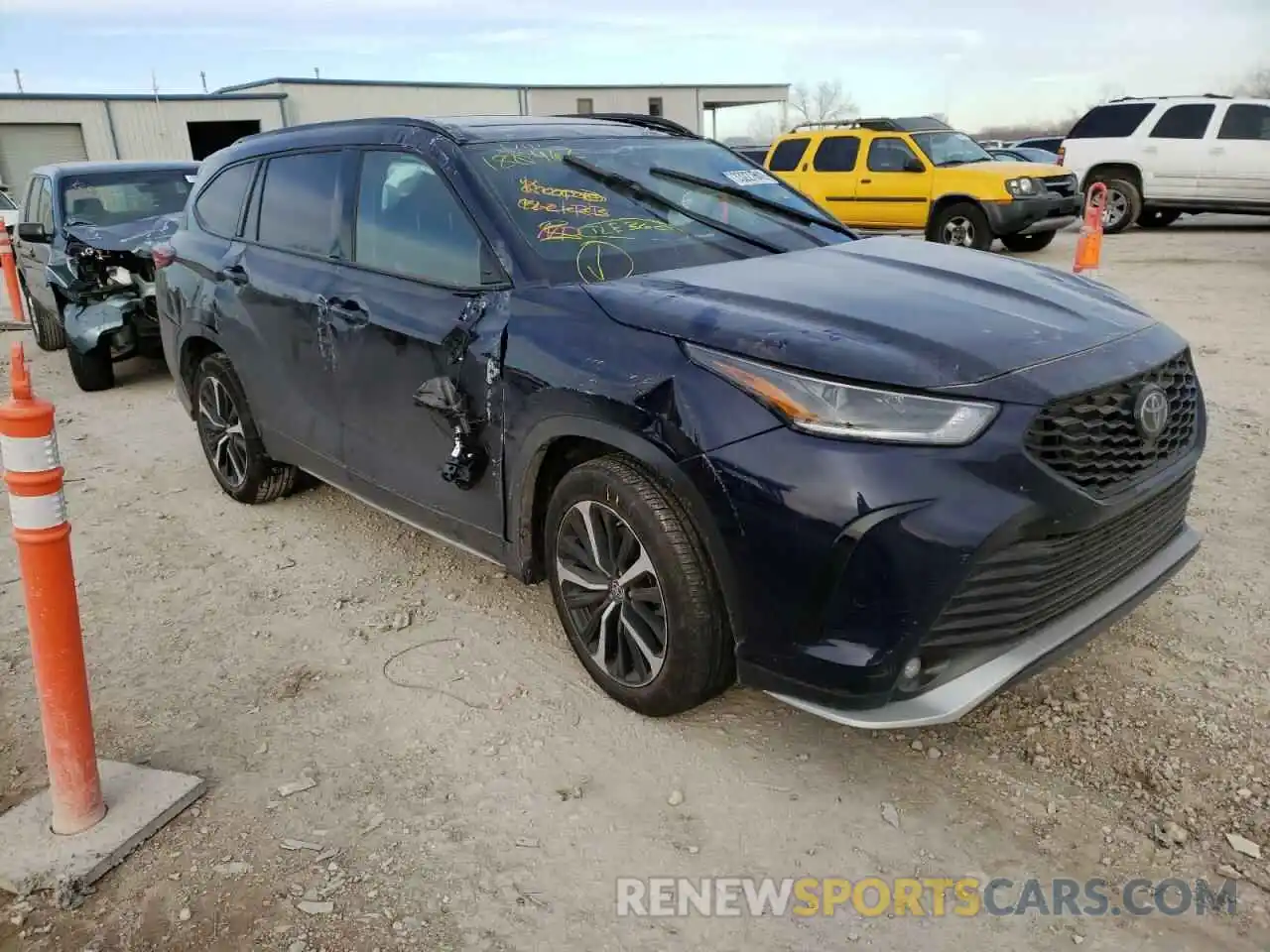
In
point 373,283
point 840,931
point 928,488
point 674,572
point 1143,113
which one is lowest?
point 840,931

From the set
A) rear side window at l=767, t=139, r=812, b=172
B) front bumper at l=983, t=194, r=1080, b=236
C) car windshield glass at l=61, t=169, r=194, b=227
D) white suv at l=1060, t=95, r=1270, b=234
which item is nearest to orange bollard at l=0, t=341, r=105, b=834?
car windshield glass at l=61, t=169, r=194, b=227

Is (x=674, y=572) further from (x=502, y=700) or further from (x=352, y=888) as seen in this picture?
(x=352, y=888)

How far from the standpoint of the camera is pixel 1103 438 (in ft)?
8.64

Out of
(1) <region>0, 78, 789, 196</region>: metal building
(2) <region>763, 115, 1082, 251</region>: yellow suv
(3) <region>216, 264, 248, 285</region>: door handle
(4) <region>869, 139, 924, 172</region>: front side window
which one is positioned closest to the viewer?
(3) <region>216, 264, 248, 285</region>: door handle

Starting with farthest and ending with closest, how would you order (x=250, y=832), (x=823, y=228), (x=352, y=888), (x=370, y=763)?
1. (x=823, y=228)
2. (x=370, y=763)
3. (x=250, y=832)
4. (x=352, y=888)

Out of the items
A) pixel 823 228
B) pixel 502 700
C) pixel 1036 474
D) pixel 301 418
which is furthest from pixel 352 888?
pixel 823 228

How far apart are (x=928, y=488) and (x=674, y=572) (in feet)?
2.43

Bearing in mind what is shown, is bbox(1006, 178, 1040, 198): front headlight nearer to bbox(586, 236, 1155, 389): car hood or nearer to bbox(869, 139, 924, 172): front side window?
bbox(869, 139, 924, 172): front side window

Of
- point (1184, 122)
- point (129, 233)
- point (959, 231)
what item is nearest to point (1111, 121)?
point (1184, 122)

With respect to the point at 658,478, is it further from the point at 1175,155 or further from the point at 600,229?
the point at 1175,155

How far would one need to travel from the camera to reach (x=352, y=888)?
252 centimetres

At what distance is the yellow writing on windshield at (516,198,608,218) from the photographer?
3.43 metres

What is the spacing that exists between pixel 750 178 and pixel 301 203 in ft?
6.35

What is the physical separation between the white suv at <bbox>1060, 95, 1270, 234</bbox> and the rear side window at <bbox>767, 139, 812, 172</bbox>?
182 inches
